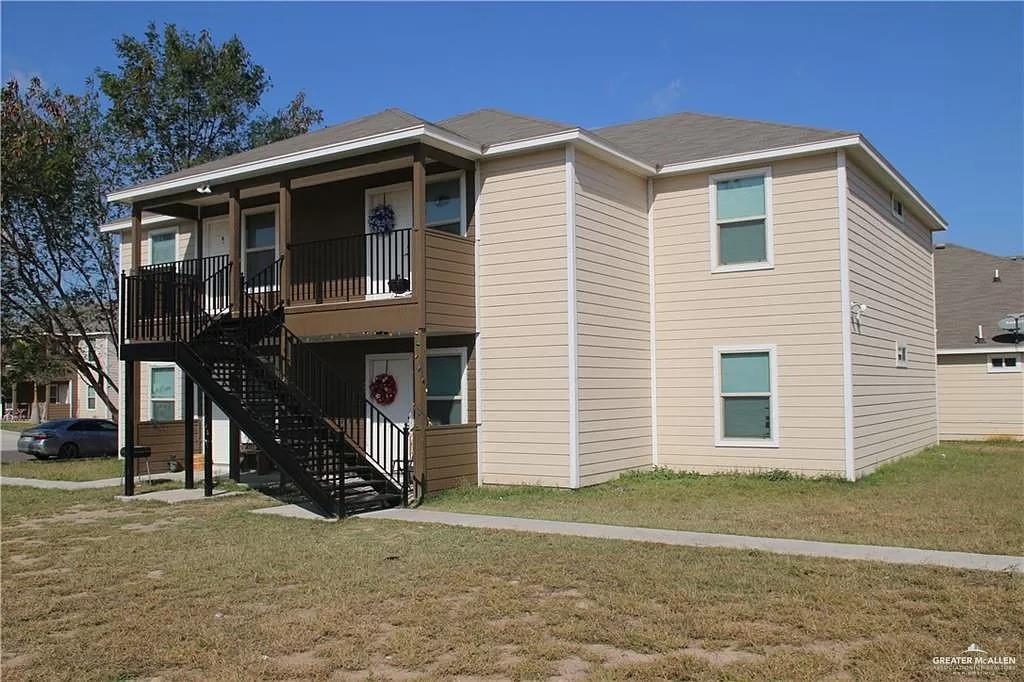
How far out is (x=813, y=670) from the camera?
5176mm

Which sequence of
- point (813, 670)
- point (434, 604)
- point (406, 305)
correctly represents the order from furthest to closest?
point (406, 305) < point (434, 604) < point (813, 670)

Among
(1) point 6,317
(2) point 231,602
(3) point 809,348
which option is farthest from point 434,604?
(1) point 6,317

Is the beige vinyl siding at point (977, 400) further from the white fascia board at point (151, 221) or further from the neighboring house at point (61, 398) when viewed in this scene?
the neighboring house at point (61, 398)

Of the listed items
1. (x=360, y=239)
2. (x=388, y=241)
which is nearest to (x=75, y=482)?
(x=360, y=239)

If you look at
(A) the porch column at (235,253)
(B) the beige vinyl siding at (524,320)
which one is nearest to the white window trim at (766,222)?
(B) the beige vinyl siding at (524,320)

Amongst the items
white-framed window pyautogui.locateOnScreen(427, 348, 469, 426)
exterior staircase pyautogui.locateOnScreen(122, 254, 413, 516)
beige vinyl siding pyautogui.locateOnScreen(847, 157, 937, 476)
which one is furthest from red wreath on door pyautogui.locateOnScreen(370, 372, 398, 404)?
beige vinyl siding pyautogui.locateOnScreen(847, 157, 937, 476)

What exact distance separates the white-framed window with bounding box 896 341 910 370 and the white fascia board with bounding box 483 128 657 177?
680 centimetres

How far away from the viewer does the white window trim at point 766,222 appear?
14664 millimetres

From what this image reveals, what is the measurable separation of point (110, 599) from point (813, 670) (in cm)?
551

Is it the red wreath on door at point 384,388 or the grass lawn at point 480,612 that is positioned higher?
the red wreath on door at point 384,388

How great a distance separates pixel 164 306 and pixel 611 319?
24.1 ft

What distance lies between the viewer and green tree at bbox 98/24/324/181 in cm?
2823

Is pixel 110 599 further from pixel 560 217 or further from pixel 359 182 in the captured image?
pixel 359 182

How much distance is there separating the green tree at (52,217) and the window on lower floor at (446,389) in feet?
51.2
